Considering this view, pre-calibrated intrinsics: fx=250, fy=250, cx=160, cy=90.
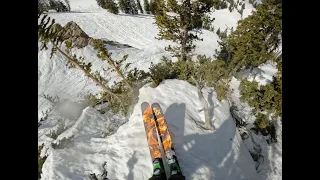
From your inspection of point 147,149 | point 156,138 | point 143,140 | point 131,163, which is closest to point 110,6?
point 143,140

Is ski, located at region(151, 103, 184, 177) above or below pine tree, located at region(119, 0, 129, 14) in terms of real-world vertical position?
below

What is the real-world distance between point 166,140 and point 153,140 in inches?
18.6

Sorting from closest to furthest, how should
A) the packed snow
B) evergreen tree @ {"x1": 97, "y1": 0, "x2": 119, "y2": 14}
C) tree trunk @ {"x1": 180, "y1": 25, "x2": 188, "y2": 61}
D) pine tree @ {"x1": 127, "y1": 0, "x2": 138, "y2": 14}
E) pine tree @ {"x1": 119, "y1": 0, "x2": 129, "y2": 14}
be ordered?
the packed snow, tree trunk @ {"x1": 180, "y1": 25, "x2": 188, "y2": 61}, evergreen tree @ {"x1": 97, "y1": 0, "x2": 119, "y2": 14}, pine tree @ {"x1": 119, "y1": 0, "x2": 129, "y2": 14}, pine tree @ {"x1": 127, "y1": 0, "x2": 138, "y2": 14}

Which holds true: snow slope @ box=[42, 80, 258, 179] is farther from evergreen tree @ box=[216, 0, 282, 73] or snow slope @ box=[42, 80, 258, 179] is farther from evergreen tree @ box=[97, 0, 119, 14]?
evergreen tree @ box=[97, 0, 119, 14]

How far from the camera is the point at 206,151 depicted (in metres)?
9.03

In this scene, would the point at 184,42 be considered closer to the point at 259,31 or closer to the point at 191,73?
the point at 191,73

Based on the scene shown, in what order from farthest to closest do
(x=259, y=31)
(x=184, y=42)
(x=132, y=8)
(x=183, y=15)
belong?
(x=132, y=8)
(x=259, y=31)
(x=184, y=42)
(x=183, y=15)

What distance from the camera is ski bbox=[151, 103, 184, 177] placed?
7.42m

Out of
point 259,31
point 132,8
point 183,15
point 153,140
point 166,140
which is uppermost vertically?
point 183,15

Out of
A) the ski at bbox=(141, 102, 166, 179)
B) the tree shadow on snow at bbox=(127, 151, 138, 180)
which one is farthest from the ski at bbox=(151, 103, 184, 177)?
the tree shadow on snow at bbox=(127, 151, 138, 180)

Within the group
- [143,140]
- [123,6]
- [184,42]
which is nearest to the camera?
[143,140]

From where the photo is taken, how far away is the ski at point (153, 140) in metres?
7.24
